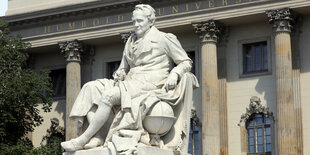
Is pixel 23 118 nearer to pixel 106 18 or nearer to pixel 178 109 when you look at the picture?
pixel 106 18

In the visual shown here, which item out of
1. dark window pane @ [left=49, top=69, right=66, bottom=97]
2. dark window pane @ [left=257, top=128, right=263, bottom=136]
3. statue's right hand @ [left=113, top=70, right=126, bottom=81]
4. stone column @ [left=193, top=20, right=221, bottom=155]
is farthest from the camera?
dark window pane @ [left=49, top=69, right=66, bottom=97]

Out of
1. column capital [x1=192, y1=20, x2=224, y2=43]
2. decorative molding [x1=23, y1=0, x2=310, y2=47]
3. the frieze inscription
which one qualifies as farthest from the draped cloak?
column capital [x1=192, y1=20, x2=224, y2=43]

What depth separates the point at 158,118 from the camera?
12.5 metres

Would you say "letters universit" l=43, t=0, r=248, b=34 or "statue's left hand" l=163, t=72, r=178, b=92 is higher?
"letters universit" l=43, t=0, r=248, b=34

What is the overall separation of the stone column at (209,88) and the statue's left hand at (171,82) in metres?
27.3

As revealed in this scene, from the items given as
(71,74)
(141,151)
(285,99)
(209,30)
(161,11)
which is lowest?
(141,151)

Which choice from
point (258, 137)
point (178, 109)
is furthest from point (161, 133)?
point (258, 137)

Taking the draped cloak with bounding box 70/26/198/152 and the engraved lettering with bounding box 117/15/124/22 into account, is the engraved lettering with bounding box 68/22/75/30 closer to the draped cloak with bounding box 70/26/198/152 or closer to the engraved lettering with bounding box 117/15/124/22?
the engraved lettering with bounding box 117/15/124/22

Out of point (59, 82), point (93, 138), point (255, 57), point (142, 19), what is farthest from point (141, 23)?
point (59, 82)

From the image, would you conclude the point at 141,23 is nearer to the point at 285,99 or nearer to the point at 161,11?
the point at 285,99

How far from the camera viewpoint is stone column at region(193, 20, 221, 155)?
40188 millimetres

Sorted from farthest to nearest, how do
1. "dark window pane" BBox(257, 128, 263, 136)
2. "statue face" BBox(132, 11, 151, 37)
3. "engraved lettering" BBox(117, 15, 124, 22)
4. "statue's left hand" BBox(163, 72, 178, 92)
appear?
"engraved lettering" BBox(117, 15, 124, 22), "dark window pane" BBox(257, 128, 263, 136), "statue face" BBox(132, 11, 151, 37), "statue's left hand" BBox(163, 72, 178, 92)

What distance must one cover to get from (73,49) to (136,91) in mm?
33155

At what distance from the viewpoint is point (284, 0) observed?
39719 mm
